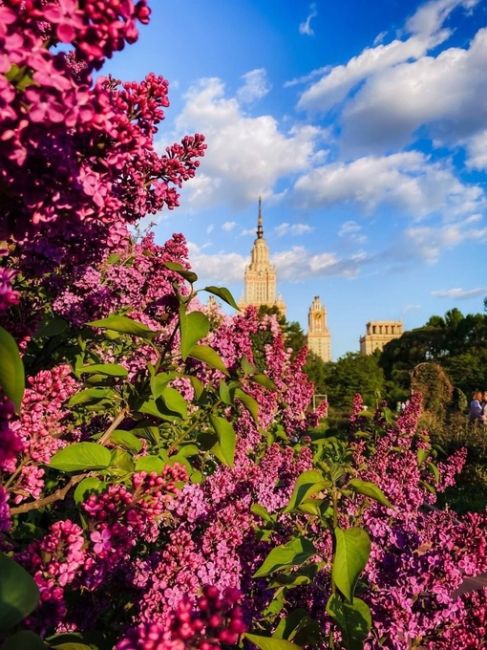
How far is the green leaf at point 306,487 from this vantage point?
5.64ft

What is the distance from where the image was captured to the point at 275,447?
380cm

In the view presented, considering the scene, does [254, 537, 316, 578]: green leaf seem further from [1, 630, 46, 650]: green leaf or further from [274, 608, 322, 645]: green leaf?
[1, 630, 46, 650]: green leaf

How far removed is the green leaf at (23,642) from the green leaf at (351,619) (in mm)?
1072

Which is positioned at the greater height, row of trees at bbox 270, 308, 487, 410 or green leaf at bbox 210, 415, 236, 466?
row of trees at bbox 270, 308, 487, 410

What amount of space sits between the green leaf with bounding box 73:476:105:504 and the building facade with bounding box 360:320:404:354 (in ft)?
601

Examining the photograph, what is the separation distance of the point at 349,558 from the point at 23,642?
958 mm

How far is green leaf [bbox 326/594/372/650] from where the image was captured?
5.41ft

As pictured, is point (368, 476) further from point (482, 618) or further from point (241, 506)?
point (482, 618)

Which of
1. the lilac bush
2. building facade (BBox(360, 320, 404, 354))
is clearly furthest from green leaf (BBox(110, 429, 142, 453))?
building facade (BBox(360, 320, 404, 354))

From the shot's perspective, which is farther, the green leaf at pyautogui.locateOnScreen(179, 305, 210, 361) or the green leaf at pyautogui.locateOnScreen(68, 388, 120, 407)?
the green leaf at pyautogui.locateOnScreen(68, 388, 120, 407)

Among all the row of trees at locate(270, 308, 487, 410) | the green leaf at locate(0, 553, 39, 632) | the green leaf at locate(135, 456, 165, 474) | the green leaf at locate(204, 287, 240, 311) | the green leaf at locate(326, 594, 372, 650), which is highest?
the row of trees at locate(270, 308, 487, 410)

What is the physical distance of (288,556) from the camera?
5.77 ft

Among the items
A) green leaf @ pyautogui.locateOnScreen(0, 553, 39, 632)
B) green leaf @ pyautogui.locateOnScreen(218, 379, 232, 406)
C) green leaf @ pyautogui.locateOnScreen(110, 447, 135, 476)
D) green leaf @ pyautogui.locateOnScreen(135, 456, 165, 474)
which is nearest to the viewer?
green leaf @ pyautogui.locateOnScreen(0, 553, 39, 632)

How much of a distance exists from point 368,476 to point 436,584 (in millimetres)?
1318
